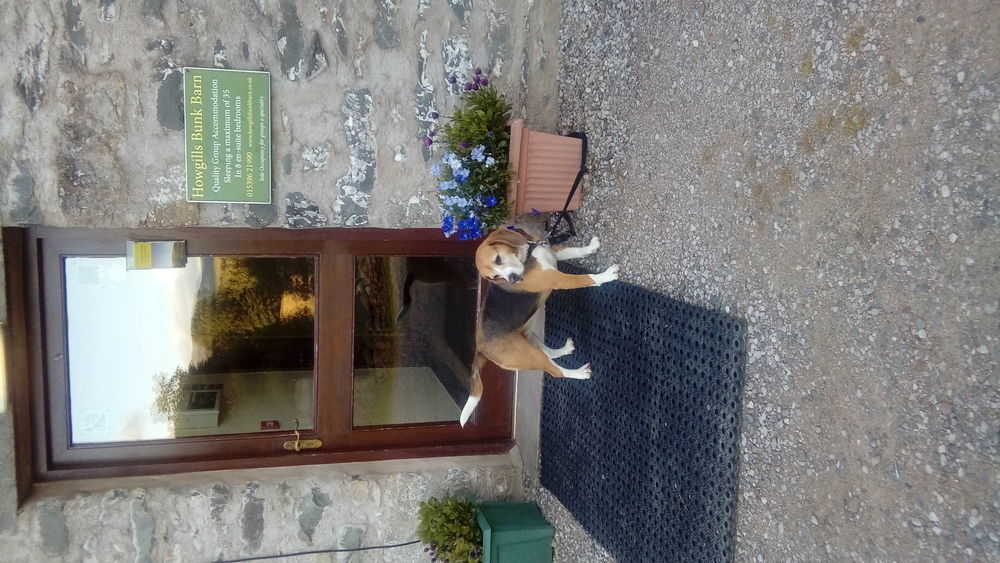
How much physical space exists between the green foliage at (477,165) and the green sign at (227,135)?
2.72 feet

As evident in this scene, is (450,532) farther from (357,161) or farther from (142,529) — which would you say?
(357,161)

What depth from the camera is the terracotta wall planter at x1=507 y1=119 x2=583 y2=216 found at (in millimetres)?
2984

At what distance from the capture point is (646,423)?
266 cm

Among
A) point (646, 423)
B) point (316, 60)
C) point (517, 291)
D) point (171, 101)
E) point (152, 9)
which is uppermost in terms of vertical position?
point (152, 9)

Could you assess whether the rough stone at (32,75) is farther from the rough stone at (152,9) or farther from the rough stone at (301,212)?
the rough stone at (301,212)

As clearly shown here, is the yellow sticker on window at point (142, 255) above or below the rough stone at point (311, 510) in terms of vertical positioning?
above

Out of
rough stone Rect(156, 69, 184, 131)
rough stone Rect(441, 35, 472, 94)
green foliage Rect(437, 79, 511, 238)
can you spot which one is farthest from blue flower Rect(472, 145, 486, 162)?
rough stone Rect(156, 69, 184, 131)

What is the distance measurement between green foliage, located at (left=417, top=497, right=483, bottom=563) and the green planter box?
0.07 metres

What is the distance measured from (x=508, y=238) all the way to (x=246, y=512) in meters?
1.95

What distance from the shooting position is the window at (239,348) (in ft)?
9.62

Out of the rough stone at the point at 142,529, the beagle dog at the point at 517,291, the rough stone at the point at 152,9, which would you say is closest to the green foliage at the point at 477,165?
the beagle dog at the point at 517,291

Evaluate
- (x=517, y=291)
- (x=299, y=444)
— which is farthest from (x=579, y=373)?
(x=299, y=444)

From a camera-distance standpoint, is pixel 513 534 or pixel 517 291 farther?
pixel 513 534

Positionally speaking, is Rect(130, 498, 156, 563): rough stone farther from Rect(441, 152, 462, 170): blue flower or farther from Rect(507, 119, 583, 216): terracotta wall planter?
Rect(507, 119, 583, 216): terracotta wall planter
